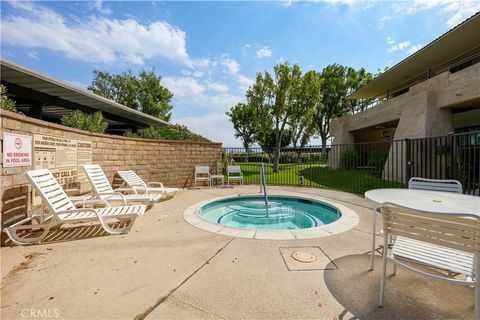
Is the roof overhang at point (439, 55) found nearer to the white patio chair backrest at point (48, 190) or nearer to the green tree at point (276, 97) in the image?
the green tree at point (276, 97)

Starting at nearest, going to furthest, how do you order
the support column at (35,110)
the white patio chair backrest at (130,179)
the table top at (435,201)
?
the table top at (435,201) < the white patio chair backrest at (130,179) < the support column at (35,110)

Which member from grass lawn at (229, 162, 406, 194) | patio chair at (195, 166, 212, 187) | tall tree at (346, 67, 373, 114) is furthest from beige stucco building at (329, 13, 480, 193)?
tall tree at (346, 67, 373, 114)

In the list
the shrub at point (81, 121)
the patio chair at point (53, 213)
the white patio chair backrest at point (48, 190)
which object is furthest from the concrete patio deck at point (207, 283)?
the shrub at point (81, 121)

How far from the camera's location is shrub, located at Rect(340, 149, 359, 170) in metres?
15.4

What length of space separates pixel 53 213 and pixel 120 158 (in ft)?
12.1

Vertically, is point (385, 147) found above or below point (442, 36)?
below

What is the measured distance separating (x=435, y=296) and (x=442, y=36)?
1298 centimetres

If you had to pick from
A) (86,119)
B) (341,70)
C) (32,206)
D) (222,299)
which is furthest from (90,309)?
(341,70)

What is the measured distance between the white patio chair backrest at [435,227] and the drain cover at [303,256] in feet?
3.89

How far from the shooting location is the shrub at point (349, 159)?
1538 cm

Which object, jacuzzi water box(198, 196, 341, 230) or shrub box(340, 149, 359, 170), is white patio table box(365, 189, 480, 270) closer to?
jacuzzi water box(198, 196, 341, 230)

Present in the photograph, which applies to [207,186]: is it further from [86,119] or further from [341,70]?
[341,70]

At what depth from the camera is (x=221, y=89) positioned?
1652 centimetres

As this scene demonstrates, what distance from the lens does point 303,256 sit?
3.01 metres
